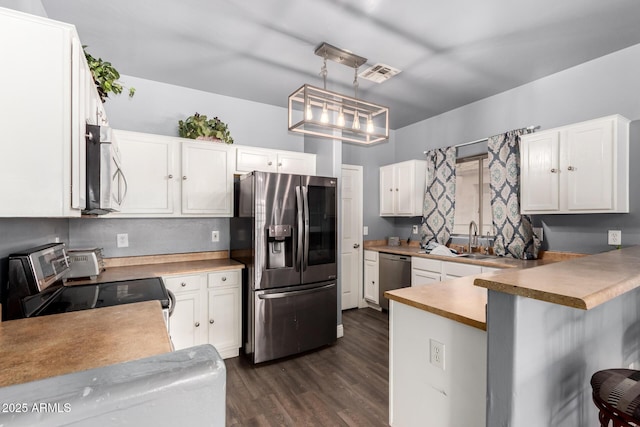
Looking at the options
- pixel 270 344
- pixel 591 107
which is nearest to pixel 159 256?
pixel 270 344


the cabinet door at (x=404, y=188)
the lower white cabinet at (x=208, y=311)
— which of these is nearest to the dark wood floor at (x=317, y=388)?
the lower white cabinet at (x=208, y=311)

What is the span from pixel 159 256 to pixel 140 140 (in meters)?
1.13

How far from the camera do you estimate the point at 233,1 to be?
1965mm

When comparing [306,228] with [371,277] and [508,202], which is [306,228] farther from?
[508,202]

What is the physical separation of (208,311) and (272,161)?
1.67 metres

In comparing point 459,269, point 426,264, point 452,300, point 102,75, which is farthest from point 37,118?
point 426,264

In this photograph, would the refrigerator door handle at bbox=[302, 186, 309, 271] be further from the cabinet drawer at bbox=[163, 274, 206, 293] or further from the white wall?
the white wall

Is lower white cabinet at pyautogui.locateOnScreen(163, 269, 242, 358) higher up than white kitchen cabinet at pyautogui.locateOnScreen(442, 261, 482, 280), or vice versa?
white kitchen cabinet at pyautogui.locateOnScreen(442, 261, 482, 280)

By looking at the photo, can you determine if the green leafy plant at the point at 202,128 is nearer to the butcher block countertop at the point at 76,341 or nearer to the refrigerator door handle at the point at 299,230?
the refrigerator door handle at the point at 299,230

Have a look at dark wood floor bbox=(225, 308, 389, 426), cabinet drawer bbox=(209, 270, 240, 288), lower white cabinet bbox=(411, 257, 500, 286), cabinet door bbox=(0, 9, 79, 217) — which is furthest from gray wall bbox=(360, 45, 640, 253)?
cabinet door bbox=(0, 9, 79, 217)

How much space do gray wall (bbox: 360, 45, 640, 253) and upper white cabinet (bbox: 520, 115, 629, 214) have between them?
0.23 metres

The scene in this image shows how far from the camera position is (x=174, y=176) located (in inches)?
115

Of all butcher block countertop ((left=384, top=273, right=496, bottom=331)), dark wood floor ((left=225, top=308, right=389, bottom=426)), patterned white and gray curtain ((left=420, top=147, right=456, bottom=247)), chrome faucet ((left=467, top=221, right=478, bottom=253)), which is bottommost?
dark wood floor ((left=225, top=308, right=389, bottom=426))

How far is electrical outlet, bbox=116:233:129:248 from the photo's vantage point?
9.50 feet
